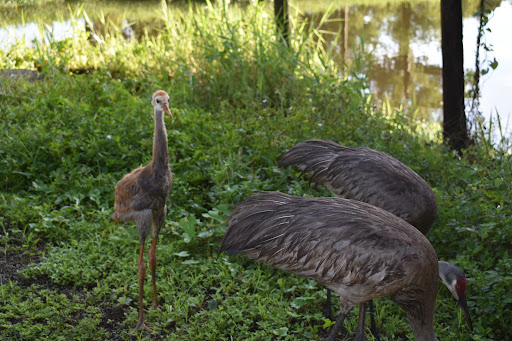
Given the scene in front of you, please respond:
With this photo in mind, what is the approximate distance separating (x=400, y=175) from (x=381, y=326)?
1.12m

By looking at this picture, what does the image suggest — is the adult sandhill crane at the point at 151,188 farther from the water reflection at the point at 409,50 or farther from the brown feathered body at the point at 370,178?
the water reflection at the point at 409,50

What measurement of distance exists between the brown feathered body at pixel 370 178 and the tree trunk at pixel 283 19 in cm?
357

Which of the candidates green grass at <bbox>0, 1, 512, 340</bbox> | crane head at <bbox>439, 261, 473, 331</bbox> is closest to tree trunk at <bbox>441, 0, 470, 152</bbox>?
green grass at <bbox>0, 1, 512, 340</bbox>

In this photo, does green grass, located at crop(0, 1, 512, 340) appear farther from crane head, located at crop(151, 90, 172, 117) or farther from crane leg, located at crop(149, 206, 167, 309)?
crane head, located at crop(151, 90, 172, 117)

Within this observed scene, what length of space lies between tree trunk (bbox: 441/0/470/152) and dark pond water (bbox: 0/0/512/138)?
1.18 feet

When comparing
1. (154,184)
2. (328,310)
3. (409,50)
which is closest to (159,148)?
(154,184)

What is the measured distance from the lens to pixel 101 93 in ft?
23.7

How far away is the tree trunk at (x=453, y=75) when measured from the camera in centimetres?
597

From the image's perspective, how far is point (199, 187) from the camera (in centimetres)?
545

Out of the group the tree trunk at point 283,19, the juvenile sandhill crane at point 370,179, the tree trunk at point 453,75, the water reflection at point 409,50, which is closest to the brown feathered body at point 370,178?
the juvenile sandhill crane at point 370,179

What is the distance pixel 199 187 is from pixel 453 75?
9.51 ft

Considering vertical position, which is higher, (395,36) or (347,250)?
(395,36)

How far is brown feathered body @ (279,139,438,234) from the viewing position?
426 cm

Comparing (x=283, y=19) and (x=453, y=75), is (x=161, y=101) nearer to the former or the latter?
(x=453, y=75)
